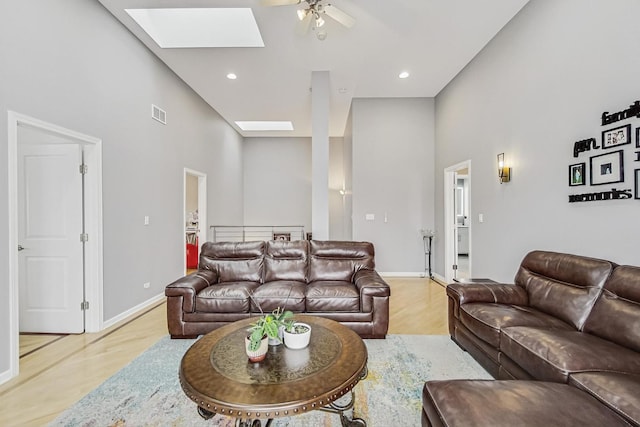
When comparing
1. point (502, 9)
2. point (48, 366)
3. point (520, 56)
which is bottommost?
point (48, 366)

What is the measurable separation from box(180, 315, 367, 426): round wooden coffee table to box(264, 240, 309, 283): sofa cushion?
64.2 inches

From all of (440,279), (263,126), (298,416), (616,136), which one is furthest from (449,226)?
(263,126)

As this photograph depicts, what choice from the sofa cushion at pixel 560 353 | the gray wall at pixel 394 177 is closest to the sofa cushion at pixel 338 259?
the sofa cushion at pixel 560 353

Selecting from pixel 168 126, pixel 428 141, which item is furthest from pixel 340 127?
pixel 168 126

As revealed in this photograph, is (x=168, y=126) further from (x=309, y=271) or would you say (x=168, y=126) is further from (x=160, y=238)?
(x=309, y=271)

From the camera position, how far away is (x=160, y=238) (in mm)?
4336

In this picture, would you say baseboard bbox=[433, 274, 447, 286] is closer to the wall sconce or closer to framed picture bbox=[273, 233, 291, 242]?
the wall sconce

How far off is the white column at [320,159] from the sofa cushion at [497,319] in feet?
7.65

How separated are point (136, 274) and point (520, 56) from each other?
209 inches

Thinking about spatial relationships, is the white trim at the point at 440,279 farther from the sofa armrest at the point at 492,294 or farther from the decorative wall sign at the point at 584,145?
the decorative wall sign at the point at 584,145

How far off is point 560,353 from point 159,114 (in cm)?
506

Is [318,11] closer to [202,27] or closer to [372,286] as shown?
[202,27]

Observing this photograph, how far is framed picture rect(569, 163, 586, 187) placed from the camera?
101 inches

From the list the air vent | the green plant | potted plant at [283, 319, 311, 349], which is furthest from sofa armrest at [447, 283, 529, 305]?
the air vent
